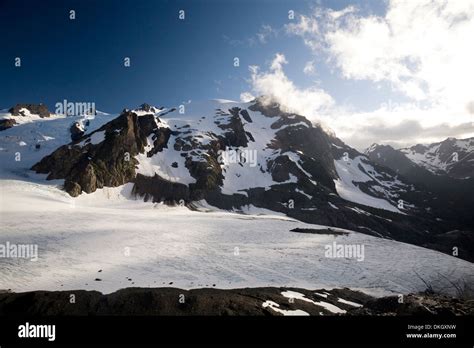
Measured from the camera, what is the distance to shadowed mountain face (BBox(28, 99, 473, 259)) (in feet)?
299

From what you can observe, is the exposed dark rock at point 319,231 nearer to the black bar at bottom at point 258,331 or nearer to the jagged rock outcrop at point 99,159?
the black bar at bottom at point 258,331

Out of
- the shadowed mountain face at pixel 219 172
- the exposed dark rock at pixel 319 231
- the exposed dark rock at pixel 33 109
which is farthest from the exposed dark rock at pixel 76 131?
the exposed dark rock at pixel 319 231

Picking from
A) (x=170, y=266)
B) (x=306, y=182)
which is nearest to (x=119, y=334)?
(x=170, y=266)

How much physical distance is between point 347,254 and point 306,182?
88714mm

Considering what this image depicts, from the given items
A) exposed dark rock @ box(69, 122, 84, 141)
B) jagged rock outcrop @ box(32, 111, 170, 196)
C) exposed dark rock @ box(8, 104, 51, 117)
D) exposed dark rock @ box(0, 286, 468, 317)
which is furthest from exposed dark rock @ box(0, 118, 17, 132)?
exposed dark rock @ box(0, 286, 468, 317)

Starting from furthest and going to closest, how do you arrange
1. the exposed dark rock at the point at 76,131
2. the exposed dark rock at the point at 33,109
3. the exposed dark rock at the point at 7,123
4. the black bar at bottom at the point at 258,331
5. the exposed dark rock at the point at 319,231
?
the exposed dark rock at the point at 33,109 < the exposed dark rock at the point at 7,123 < the exposed dark rock at the point at 76,131 < the exposed dark rock at the point at 319,231 < the black bar at bottom at the point at 258,331

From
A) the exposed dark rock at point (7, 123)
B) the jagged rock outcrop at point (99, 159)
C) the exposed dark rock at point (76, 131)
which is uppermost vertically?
the exposed dark rock at point (7, 123)

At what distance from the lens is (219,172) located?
11662 centimetres

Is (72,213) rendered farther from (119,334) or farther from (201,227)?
(119,334)

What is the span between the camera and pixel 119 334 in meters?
11.2

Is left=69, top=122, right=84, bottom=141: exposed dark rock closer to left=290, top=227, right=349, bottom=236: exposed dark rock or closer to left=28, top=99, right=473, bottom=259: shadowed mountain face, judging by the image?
left=28, top=99, right=473, bottom=259: shadowed mountain face

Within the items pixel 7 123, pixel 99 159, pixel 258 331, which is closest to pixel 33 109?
pixel 7 123

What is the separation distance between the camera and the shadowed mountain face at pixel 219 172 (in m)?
91.0

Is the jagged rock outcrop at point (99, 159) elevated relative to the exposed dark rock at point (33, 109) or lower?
lower
